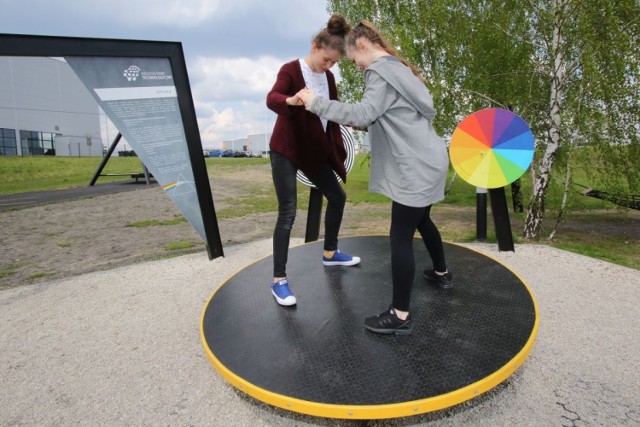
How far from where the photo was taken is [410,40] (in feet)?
24.5

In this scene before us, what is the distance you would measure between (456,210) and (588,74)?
4.42m

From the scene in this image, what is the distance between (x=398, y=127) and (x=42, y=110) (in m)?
38.1

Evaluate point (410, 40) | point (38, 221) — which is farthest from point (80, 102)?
point (410, 40)

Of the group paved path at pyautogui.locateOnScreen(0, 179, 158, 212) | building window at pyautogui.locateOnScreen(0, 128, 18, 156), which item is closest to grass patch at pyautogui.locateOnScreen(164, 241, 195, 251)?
paved path at pyautogui.locateOnScreen(0, 179, 158, 212)

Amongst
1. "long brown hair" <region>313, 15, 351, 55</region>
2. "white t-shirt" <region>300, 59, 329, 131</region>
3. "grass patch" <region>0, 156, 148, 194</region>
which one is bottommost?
"grass patch" <region>0, 156, 148, 194</region>

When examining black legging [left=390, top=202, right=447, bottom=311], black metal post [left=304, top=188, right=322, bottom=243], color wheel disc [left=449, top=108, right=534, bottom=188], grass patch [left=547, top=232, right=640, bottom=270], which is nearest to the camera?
black legging [left=390, top=202, right=447, bottom=311]

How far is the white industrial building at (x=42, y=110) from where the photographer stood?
1122 inches

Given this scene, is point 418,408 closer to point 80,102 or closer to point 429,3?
point 429,3

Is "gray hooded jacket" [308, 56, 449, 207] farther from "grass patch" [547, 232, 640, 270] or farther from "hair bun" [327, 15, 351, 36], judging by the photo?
"grass patch" [547, 232, 640, 270]

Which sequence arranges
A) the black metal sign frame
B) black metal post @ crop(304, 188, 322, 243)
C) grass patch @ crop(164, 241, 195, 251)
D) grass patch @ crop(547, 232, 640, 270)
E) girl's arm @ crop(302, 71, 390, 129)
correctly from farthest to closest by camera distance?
grass patch @ crop(164, 241, 195, 251), grass patch @ crop(547, 232, 640, 270), black metal post @ crop(304, 188, 322, 243), the black metal sign frame, girl's arm @ crop(302, 71, 390, 129)

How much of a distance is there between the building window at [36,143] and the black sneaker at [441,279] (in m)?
35.5

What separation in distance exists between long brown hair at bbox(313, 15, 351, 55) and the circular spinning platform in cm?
153

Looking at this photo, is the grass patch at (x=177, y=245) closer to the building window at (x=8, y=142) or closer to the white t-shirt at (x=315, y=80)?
the white t-shirt at (x=315, y=80)

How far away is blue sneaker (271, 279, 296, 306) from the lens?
2430 mm
